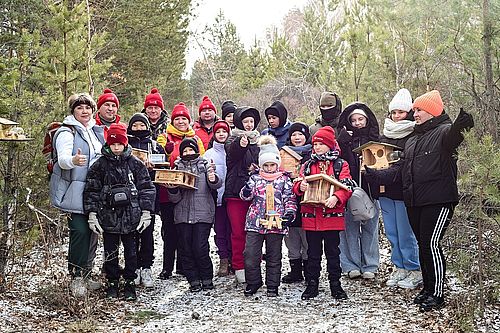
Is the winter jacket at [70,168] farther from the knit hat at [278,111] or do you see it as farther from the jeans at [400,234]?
the jeans at [400,234]

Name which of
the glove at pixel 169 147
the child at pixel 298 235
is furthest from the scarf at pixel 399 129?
the glove at pixel 169 147

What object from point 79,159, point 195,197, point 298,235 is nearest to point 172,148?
point 195,197

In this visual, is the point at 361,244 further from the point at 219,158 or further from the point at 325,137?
the point at 219,158

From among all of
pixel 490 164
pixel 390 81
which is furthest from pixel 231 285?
pixel 390 81

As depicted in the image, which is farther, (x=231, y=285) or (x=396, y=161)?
(x=231, y=285)

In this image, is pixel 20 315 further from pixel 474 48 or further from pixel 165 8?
pixel 165 8

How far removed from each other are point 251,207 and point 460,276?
8.13 feet

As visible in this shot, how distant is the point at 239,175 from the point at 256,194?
49cm

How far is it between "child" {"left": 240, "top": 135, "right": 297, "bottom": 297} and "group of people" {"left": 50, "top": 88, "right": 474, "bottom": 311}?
1 cm

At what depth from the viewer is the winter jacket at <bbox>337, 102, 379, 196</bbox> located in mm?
7195

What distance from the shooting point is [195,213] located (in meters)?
7.03

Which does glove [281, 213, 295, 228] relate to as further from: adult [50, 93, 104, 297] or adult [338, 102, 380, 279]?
adult [50, 93, 104, 297]

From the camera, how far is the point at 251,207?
6926mm

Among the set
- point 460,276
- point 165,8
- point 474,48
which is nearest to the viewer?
point 460,276
